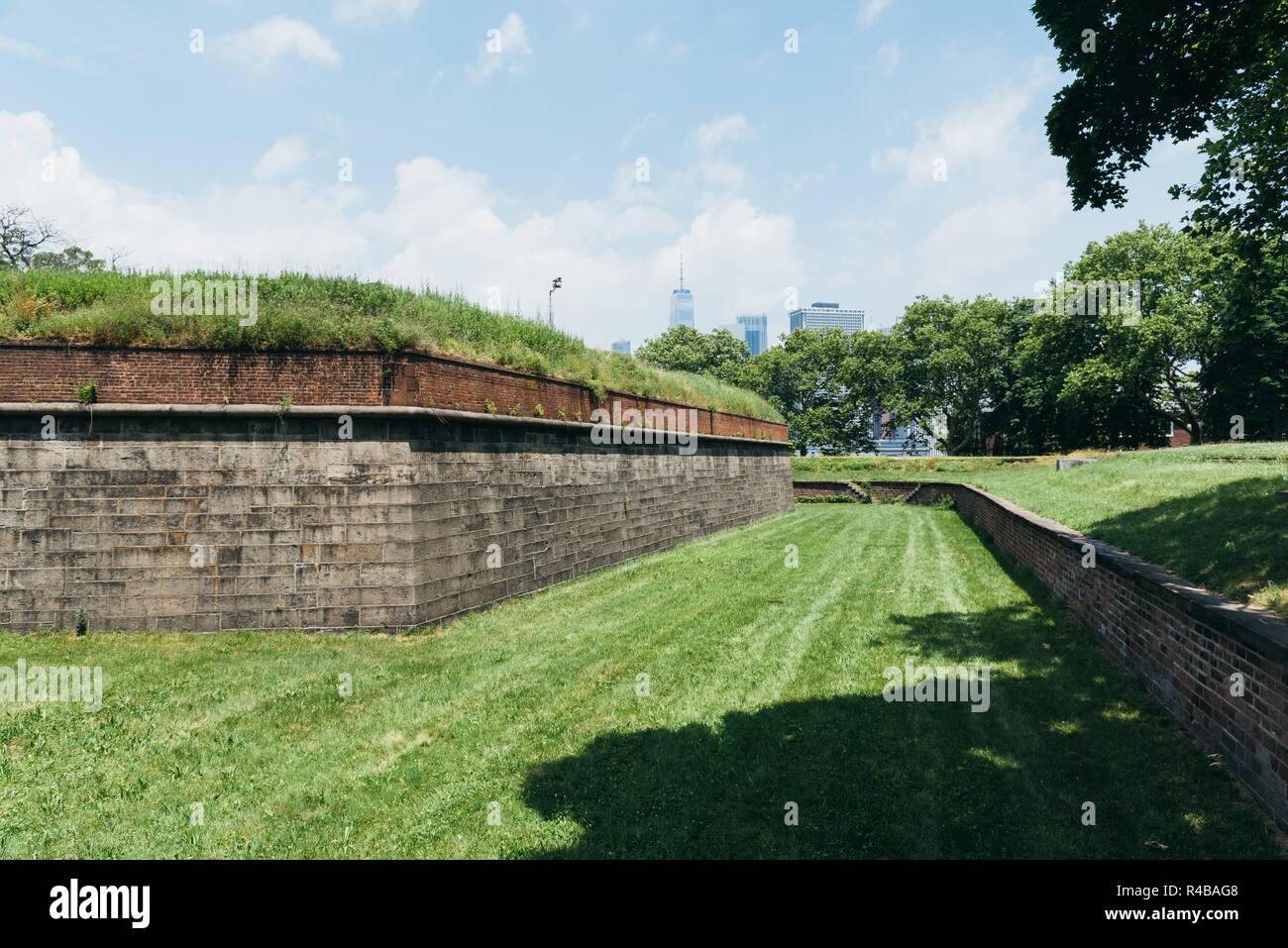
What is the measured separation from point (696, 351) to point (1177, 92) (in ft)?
197

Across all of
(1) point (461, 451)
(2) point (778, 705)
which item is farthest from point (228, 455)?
(2) point (778, 705)

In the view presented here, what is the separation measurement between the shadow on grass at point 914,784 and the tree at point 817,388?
56242 mm

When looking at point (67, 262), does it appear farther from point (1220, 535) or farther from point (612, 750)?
point (1220, 535)

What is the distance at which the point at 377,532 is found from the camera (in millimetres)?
9617

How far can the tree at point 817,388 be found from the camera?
6122 centimetres

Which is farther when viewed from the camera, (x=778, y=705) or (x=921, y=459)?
(x=921, y=459)

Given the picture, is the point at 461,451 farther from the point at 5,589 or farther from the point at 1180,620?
the point at 1180,620

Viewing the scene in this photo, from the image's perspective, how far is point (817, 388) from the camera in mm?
63312

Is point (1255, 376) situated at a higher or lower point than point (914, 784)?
higher

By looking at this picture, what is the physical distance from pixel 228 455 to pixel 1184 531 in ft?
46.8

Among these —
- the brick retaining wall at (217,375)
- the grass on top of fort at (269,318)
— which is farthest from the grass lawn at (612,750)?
the grass on top of fort at (269,318)

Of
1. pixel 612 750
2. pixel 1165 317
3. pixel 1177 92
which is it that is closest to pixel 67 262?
pixel 612 750

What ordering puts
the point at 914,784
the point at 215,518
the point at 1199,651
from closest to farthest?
the point at 914,784, the point at 1199,651, the point at 215,518

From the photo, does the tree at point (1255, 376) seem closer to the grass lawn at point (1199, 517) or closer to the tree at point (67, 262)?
the grass lawn at point (1199, 517)
